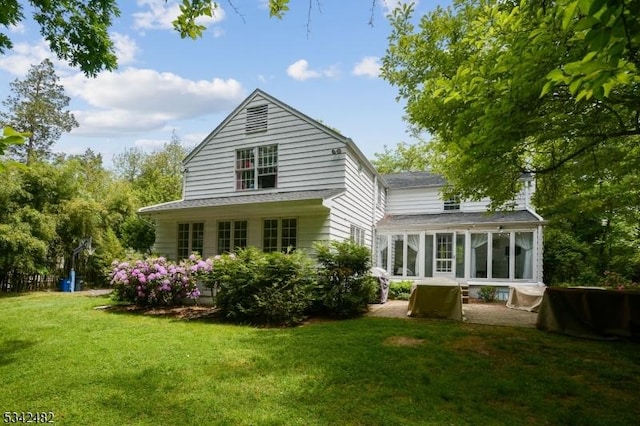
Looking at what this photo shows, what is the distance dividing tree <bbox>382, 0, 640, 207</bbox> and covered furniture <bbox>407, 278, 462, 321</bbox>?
252 cm

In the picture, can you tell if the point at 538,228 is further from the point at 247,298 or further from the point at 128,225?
the point at 128,225

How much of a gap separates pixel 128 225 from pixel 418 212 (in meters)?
15.1

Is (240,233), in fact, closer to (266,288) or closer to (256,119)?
(266,288)

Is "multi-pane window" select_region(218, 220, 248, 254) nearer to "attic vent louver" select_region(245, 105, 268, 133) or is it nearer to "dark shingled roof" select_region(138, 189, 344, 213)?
"dark shingled roof" select_region(138, 189, 344, 213)

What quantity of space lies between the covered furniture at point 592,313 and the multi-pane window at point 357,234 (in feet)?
20.5

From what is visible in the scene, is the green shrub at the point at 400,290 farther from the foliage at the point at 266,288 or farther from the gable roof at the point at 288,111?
the foliage at the point at 266,288

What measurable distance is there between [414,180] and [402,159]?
13450mm

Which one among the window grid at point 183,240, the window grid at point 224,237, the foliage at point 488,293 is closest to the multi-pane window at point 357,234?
the window grid at point 224,237

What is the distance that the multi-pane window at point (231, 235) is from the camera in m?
11.8

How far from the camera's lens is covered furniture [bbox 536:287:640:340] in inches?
277

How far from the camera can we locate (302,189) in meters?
11.8

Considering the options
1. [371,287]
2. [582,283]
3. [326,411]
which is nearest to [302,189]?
[371,287]

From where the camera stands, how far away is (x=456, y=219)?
15.4m

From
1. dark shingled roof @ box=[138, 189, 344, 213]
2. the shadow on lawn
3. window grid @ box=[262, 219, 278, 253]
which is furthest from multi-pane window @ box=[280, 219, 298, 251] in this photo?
the shadow on lawn
